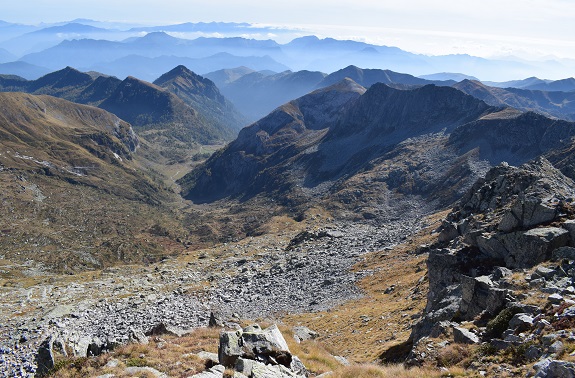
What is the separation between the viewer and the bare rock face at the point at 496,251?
2442 cm

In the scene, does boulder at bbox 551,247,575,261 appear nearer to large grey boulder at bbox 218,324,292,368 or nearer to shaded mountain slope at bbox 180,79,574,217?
large grey boulder at bbox 218,324,292,368

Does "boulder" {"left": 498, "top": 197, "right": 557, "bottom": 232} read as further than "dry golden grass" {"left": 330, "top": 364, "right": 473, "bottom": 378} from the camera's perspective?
Yes

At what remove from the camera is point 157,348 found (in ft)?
76.1

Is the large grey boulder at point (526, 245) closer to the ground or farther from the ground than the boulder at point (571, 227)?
closer to the ground

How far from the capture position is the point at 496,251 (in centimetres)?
3141

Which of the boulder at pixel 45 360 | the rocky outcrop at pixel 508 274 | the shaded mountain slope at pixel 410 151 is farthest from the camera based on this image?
the shaded mountain slope at pixel 410 151

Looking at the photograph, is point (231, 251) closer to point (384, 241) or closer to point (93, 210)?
point (384, 241)

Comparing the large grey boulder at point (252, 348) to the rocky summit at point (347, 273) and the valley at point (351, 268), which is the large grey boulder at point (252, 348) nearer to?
the rocky summit at point (347, 273)

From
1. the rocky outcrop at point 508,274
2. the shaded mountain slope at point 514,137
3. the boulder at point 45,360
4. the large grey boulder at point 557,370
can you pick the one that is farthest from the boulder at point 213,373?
the shaded mountain slope at point 514,137

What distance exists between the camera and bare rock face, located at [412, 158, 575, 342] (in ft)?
80.1

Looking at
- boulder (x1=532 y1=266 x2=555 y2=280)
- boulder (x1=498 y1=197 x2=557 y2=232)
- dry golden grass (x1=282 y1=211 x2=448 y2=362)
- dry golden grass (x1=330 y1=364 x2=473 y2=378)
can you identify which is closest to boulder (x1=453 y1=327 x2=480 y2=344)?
dry golden grass (x1=330 y1=364 x2=473 y2=378)

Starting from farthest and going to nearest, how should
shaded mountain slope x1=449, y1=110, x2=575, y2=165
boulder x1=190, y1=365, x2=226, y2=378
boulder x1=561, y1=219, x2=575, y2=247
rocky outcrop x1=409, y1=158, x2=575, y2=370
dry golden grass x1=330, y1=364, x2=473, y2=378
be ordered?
shaded mountain slope x1=449, y1=110, x2=575, y2=165 → boulder x1=561, y1=219, x2=575, y2=247 → rocky outcrop x1=409, y1=158, x2=575, y2=370 → boulder x1=190, y1=365, x2=226, y2=378 → dry golden grass x1=330, y1=364, x2=473, y2=378

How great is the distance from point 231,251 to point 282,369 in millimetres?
73507

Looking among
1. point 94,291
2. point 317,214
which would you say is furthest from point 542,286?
point 317,214
